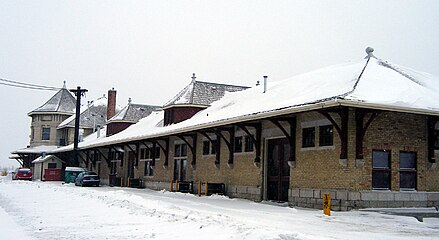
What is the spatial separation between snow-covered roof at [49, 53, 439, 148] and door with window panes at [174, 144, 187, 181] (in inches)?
169

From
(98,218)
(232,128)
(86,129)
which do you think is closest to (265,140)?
(232,128)

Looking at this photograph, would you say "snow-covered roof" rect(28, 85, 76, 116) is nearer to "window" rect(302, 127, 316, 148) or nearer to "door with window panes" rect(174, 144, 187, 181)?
"door with window panes" rect(174, 144, 187, 181)

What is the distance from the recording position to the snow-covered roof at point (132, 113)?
47.8 m

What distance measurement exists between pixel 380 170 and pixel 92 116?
5144 centimetres

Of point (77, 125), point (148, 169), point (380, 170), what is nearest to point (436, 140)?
→ point (380, 170)

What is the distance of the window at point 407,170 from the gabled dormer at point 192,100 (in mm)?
17768

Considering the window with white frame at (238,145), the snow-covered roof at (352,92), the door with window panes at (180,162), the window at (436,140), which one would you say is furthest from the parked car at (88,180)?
the window at (436,140)

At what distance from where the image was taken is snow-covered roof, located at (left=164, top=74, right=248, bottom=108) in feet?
113

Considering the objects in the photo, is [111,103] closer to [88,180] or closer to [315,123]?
[88,180]

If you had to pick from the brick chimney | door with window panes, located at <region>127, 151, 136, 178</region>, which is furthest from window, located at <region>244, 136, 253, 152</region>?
the brick chimney

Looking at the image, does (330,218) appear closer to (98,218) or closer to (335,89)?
(335,89)

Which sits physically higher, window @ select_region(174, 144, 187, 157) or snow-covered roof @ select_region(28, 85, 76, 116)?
snow-covered roof @ select_region(28, 85, 76, 116)

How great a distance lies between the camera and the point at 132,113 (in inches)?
1916

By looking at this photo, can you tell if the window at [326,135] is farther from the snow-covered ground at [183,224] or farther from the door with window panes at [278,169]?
the snow-covered ground at [183,224]
